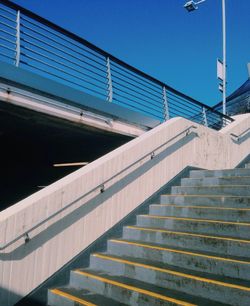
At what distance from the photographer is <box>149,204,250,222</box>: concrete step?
4750 millimetres

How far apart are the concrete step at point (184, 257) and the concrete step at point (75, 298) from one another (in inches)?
34.1

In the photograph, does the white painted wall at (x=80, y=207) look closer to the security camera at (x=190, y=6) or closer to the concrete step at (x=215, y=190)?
the concrete step at (x=215, y=190)

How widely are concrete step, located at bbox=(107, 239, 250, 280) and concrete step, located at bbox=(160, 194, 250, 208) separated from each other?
48.9 inches

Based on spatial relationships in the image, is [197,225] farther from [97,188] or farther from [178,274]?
[97,188]

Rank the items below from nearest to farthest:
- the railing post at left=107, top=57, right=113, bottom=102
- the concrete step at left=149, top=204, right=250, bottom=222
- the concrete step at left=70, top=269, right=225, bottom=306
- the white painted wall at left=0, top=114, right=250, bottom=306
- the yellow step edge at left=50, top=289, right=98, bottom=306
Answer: the concrete step at left=70, top=269, right=225, bottom=306 → the yellow step edge at left=50, top=289, right=98, bottom=306 → the white painted wall at left=0, top=114, right=250, bottom=306 → the concrete step at left=149, top=204, right=250, bottom=222 → the railing post at left=107, top=57, right=113, bottom=102

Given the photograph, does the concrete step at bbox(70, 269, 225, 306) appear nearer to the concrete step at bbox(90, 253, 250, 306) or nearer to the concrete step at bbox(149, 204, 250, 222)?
the concrete step at bbox(90, 253, 250, 306)

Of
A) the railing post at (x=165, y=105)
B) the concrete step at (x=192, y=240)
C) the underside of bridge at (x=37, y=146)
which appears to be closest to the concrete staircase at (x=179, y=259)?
the concrete step at (x=192, y=240)

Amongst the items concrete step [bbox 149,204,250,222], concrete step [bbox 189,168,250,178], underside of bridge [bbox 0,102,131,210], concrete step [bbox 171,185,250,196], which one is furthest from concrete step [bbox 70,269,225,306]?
concrete step [bbox 189,168,250,178]

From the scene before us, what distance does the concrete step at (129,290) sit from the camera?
3494mm

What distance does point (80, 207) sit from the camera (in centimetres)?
489

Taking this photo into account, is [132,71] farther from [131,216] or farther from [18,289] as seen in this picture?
[18,289]

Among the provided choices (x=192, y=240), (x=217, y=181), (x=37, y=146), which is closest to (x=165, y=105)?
(x=217, y=181)

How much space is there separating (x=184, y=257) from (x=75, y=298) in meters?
1.44

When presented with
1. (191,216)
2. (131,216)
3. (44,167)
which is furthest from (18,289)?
(44,167)
